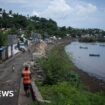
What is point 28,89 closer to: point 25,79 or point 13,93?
point 25,79

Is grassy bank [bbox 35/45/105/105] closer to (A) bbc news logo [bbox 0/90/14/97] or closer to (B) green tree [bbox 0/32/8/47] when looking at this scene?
(A) bbc news logo [bbox 0/90/14/97]

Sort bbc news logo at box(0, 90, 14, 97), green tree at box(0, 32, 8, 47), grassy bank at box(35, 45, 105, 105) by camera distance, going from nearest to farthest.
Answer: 1. bbc news logo at box(0, 90, 14, 97)
2. grassy bank at box(35, 45, 105, 105)
3. green tree at box(0, 32, 8, 47)

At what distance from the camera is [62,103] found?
59.5 ft

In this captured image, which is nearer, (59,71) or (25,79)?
(25,79)

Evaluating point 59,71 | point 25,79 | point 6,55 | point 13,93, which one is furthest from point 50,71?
point 6,55

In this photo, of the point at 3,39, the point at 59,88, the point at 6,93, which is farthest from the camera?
the point at 3,39

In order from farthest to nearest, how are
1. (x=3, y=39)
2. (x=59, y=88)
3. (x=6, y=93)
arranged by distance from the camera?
1. (x=3, y=39)
2. (x=59, y=88)
3. (x=6, y=93)

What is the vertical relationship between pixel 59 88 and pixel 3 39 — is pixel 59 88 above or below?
below

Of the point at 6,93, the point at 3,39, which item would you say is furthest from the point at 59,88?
the point at 3,39

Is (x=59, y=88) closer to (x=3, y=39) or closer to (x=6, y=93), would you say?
(x=6, y=93)

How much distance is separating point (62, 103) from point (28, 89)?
12.5ft

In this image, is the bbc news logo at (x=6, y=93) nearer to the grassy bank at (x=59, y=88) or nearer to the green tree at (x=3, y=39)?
the grassy bank at (x=59, y=88)

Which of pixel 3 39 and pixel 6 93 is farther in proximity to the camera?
pixel 3 39

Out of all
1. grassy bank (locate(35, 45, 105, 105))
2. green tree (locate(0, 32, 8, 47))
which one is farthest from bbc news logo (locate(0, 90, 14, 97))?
green tree (locate(0, 32, 8, 47))
